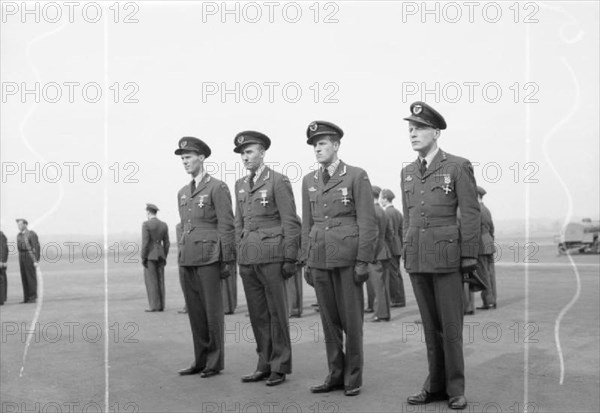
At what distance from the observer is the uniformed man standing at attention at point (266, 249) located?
6074 millimetres

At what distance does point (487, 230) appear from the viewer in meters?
→ 11.2

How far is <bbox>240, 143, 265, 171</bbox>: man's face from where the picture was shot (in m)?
6.28

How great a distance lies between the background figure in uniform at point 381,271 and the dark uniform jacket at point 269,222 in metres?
3.30

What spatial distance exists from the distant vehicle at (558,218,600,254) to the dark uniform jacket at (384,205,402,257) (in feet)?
59.6

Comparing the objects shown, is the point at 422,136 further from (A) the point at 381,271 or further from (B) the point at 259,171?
(A) the point at 381,271

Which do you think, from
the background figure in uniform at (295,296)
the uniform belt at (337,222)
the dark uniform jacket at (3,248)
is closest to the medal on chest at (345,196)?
the uniform belt at (337,222)

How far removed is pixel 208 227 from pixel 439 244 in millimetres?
2292

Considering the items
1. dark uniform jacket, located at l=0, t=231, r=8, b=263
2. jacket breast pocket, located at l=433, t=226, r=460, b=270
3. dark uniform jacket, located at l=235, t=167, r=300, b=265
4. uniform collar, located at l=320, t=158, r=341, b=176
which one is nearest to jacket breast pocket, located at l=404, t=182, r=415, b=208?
jacket breast pocket, located at l=433, t=226, r=460, b=270

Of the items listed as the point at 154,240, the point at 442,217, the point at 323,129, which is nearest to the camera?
the point at 442,217

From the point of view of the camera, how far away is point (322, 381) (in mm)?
6070

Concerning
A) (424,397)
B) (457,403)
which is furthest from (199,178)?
(457,403)

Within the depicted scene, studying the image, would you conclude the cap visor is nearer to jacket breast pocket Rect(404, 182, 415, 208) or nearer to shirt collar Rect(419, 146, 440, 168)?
shirt collar Rect(419, 146, 440, 168)

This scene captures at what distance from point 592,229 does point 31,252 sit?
21945 mm

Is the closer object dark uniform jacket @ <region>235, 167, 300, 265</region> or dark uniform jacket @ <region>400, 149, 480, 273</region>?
dark uniform jacket @ <region>400, 149, 480, 273</region>
